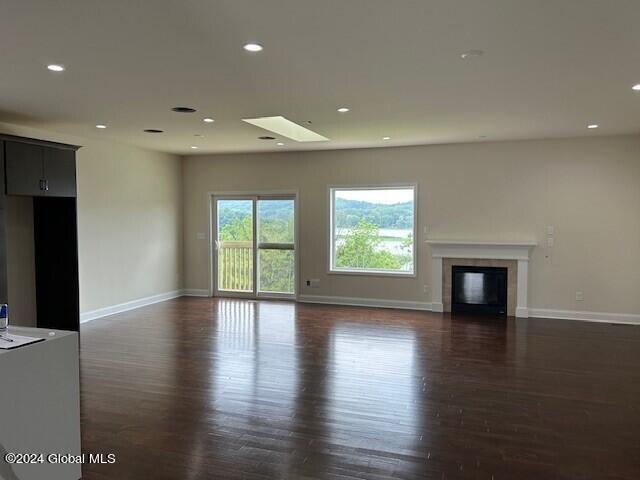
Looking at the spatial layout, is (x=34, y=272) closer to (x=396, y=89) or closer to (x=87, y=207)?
(x=87, y=207)

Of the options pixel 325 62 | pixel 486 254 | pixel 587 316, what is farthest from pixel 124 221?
pixel 587 316

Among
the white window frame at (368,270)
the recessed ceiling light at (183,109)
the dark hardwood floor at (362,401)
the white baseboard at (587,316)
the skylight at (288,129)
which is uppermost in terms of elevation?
the skylight at (288,129)

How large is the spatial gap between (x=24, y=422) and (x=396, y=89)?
141 inches

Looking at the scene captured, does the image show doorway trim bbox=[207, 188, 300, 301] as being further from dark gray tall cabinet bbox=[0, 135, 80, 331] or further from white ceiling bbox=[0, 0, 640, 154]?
dark gray tall cabinet bbox=[0, 135, 80, 331]

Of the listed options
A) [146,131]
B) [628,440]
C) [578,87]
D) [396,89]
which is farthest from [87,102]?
[628,440]

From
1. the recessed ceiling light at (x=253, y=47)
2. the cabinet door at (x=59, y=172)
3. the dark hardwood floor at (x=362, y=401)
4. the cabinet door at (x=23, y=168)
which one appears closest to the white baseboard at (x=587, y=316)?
the dark hardwood floor at (x=362, y=401)

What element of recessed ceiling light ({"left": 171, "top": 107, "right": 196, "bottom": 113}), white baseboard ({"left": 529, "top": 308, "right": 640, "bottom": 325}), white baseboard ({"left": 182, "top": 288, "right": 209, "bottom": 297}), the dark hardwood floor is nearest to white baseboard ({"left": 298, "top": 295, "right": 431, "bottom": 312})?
the dark hardwood floor

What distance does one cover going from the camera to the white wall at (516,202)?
6.77 meters

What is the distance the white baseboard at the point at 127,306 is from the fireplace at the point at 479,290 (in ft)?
16.5

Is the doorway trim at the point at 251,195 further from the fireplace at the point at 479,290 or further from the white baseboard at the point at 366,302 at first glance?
the fireplace at the point at 479,290

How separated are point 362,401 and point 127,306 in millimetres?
5154

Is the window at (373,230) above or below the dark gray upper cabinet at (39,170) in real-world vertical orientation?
below

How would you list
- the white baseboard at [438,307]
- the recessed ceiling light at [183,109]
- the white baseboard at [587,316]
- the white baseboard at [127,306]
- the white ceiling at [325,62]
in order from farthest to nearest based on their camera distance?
1. the white baseboard at [438,307]
2. the white baseboard at [127,306]
3. the white baseboard at [587,316]
4. the recessed ceiling light at [183,109]
5. the white ceiling at [325,62]

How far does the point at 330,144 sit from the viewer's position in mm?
7547
